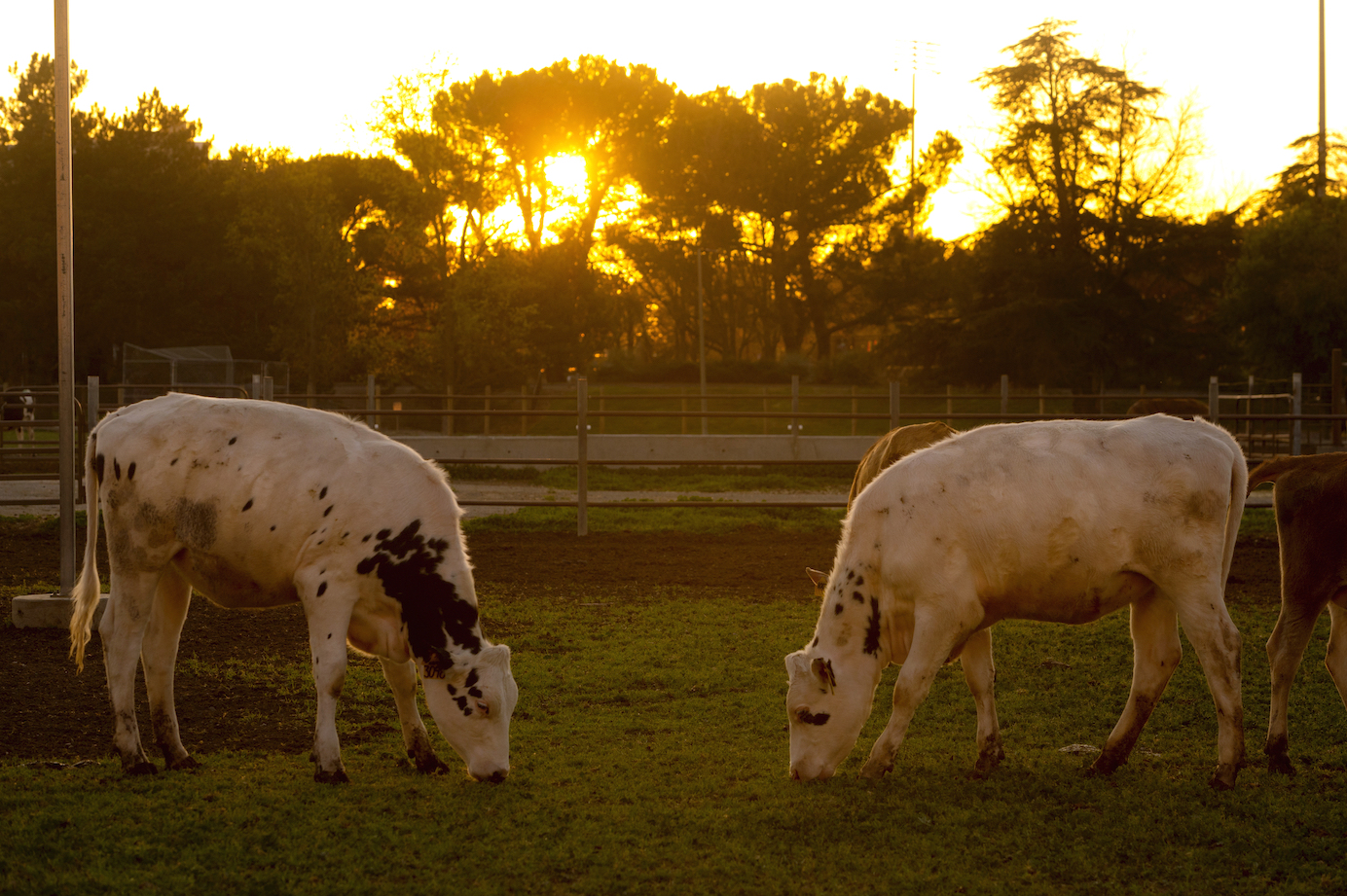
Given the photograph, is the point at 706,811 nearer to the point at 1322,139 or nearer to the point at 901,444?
the point at 901,444

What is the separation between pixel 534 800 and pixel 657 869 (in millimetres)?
766

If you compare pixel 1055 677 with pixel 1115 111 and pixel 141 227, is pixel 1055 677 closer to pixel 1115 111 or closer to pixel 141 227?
pixel 1115 111

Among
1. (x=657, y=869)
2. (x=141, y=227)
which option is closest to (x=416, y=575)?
(x=657, y=869)

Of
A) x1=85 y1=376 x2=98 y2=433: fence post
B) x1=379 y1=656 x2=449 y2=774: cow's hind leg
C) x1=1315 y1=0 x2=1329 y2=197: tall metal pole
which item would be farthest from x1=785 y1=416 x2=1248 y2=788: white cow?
x1=1315 y1=0 x2=1329 y2=197: tall metal pole

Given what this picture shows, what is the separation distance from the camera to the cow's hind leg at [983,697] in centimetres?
441

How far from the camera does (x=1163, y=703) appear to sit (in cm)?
543

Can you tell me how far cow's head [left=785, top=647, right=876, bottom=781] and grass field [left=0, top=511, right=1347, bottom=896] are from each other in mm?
95

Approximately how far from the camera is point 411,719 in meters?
4.41

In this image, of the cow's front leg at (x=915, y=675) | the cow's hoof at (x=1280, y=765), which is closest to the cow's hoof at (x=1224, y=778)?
the cow's hoof at (x=1280, y=765)

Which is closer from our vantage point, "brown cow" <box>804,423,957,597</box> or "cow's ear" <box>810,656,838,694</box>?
"cow's ear" <box>810,656,838,694</box>

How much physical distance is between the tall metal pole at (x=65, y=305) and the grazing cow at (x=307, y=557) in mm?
2284

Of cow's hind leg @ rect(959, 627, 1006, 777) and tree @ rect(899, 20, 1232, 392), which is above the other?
tree @ rect(899, 20, 1232, 392)

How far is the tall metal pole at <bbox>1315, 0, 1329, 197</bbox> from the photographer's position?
31.0m

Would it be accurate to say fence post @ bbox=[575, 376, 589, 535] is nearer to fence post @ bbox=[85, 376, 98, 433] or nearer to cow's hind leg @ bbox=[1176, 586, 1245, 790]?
fence post @ bbox=[85, 376, 98, 433]
